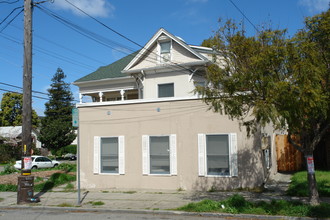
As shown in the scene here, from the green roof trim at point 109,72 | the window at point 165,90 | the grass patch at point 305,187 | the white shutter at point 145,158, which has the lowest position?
the grass patch at point 305,187

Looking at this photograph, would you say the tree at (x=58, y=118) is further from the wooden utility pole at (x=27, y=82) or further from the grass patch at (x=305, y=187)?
the grass patch at (x=305, y=187)

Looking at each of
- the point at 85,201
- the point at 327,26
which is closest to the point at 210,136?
the point at 85,201

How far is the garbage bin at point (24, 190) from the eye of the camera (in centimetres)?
1186

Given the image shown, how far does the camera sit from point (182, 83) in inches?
738

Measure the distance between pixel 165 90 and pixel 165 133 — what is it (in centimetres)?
609

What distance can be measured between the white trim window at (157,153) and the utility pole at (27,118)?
14.6 feet

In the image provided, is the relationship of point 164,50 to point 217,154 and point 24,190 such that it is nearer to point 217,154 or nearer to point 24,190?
point 217,154

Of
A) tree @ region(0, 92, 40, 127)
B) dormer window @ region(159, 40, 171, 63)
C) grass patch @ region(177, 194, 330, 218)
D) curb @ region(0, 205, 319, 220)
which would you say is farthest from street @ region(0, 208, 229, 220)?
tree @ region(0, 92, 40, 127)

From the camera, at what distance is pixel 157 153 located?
13.7 meters

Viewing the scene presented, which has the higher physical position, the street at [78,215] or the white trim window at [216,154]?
the white trim window at [216,154]

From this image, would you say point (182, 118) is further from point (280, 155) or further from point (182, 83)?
point (280, 155)

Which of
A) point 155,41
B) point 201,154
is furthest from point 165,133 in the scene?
point 155,41

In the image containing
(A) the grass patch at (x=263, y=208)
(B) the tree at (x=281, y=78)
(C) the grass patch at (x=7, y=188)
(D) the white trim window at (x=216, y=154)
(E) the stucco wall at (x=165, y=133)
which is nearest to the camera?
(B) the tree at (x=281, y=78)

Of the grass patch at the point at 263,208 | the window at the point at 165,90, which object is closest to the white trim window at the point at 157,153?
the grass patch at the point at 263,208
